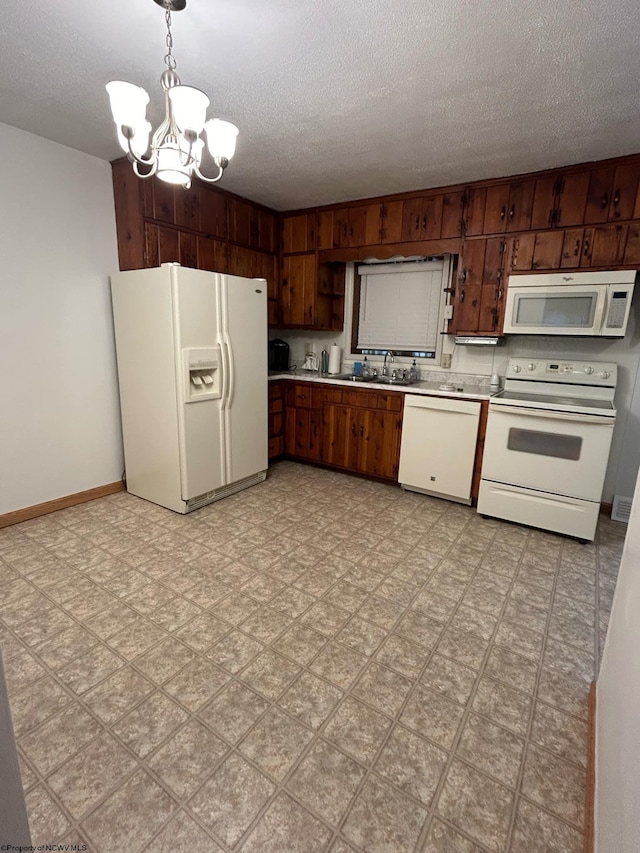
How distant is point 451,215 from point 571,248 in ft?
3.08

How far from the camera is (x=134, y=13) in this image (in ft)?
5.23

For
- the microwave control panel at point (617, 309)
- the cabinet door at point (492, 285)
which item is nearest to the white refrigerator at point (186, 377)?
the cabinet door at point (492, 285)

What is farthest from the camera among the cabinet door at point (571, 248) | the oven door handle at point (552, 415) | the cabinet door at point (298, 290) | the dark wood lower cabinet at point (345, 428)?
the cabinet door at point (298, 290)

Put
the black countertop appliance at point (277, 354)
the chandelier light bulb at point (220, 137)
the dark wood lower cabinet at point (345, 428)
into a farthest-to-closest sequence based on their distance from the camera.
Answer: the black countertop appliance at point (277, 354), the dark wood lower cabinet at point (345, 428), the chandelier light bulb at point (220, 137)

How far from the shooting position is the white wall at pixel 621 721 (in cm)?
85

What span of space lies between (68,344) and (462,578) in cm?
316

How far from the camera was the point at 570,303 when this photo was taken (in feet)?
9.51

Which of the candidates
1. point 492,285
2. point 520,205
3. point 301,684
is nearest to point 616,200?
point 520,205

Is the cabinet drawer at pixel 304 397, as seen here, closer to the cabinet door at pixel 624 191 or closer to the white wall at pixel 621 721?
the cabinet door at pixel 624 191

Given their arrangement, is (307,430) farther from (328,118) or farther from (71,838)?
(71,838)

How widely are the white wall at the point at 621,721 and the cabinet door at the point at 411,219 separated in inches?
110

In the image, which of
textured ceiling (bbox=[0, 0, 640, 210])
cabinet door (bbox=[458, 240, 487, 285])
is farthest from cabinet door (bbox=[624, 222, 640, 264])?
cabinet door (bbox=[458, 240, 487, 285])

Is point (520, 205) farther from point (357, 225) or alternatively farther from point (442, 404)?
point (442, 404)

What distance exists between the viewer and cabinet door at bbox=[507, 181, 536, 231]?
3006 millimetres
